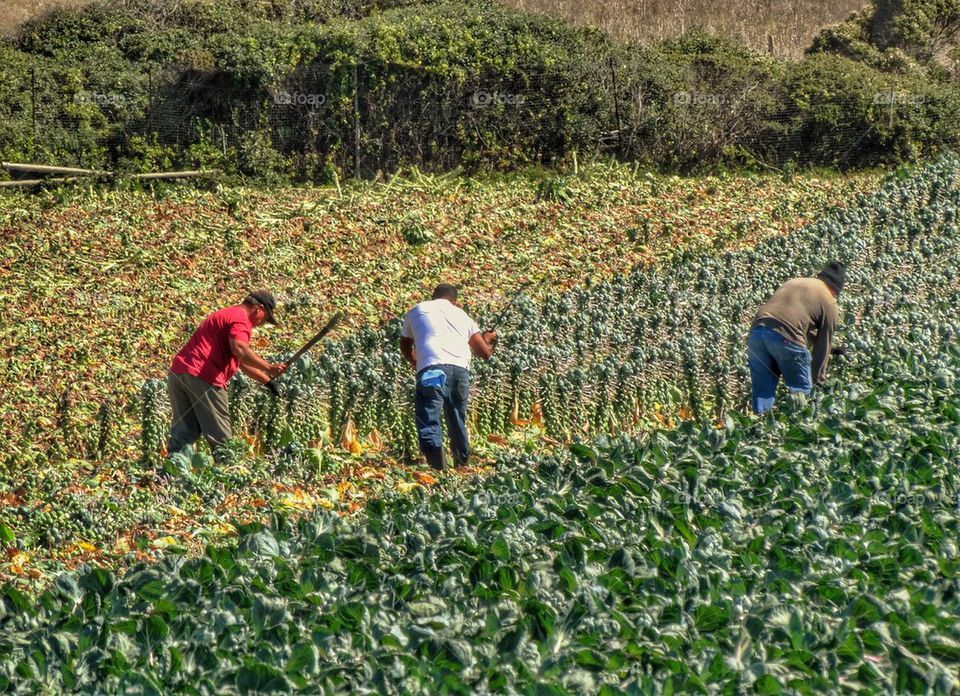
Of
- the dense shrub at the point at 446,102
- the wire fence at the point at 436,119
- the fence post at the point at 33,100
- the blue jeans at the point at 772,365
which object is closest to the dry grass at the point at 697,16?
the dense shrub at the point at 446,102

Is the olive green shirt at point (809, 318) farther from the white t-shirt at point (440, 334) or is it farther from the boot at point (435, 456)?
the boot at point (435, 456)

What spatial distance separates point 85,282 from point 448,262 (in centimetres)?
395

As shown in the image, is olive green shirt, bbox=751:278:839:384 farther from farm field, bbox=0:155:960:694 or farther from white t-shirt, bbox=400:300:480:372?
white t-shirt, bbox=400:300:480:372

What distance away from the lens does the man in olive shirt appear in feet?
34.4

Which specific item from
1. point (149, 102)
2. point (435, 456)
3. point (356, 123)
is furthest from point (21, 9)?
point (435, 456)

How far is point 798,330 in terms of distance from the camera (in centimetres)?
1048

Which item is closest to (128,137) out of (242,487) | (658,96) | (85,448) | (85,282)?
(85,282)

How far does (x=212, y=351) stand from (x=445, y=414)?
1.69 metres

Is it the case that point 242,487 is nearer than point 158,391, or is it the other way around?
point 242,487

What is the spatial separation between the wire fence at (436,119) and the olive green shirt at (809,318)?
420 inches

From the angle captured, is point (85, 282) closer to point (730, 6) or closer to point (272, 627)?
point (272, 627)

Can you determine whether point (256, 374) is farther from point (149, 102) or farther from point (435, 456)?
point (149, 102)

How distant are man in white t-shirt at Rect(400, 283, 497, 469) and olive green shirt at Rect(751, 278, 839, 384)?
2121 millimetres

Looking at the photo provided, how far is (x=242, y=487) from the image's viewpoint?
927 cm
